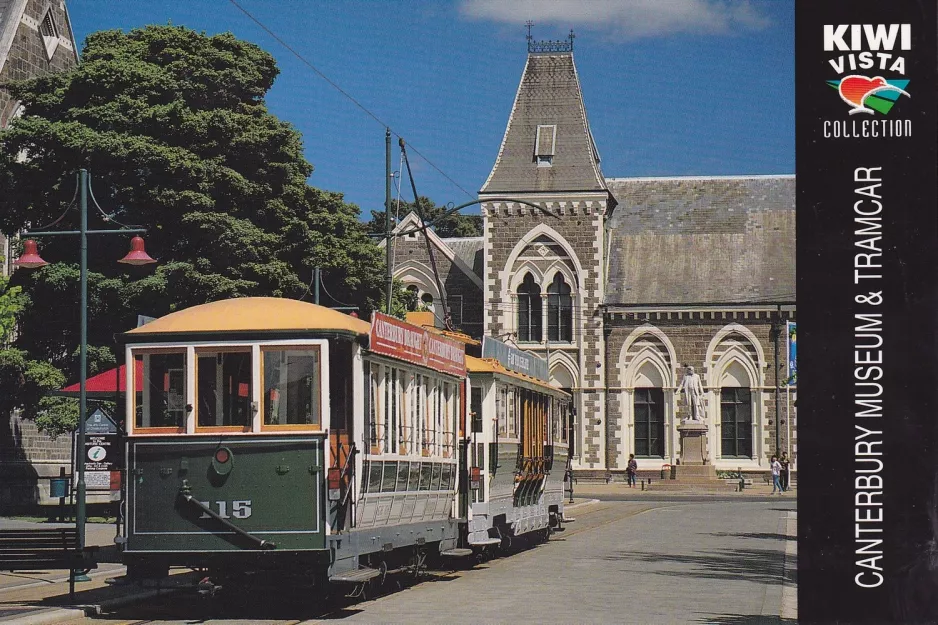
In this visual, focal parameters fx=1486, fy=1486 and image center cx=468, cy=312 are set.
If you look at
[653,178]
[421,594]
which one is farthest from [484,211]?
[421,594]

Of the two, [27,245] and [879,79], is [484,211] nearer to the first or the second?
[27,245]

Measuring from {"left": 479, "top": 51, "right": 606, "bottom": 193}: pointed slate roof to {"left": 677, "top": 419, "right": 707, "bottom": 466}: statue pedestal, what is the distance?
11.4 metres

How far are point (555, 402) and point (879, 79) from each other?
20.8 meters

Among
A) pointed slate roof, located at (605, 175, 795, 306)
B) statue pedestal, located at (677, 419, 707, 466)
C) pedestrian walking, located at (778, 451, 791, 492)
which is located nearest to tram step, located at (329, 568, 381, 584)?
statue pedestal, located at (677, 419, 707, 466)

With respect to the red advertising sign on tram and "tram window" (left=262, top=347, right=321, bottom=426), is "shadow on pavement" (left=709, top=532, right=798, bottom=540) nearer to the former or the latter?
the red advertising sign on tram

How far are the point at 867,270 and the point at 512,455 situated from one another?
52.0 ft

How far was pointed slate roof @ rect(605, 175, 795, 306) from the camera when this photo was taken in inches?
2618

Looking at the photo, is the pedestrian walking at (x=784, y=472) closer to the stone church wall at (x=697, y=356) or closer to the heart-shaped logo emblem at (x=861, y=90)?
the stone church wall at (x=697, y=356)

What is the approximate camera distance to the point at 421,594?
1825cm

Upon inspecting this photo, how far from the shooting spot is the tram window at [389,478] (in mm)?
17094

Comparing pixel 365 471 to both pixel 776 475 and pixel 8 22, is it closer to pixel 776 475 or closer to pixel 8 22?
pixel 8 22

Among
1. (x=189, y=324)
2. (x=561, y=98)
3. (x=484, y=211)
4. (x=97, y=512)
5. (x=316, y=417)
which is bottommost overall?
(x=97, y=512)

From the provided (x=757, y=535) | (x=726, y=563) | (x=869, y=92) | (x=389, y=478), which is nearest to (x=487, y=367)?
(x=726, y=563)

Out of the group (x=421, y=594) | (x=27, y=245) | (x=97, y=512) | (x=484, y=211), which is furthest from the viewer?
(x=484, y=211)
